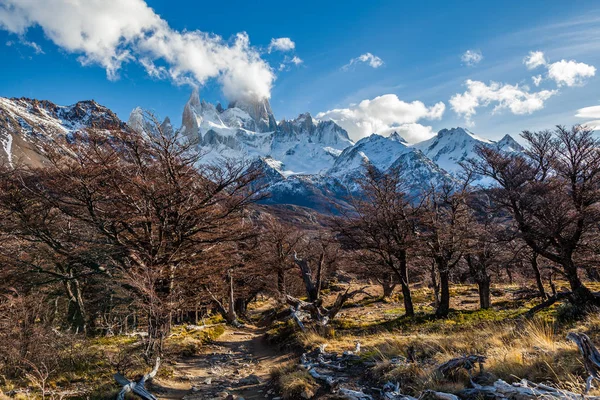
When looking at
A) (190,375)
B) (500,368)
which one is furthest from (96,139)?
(500,368)

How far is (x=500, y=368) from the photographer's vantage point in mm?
5738

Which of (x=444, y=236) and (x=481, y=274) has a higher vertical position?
(x=444, y=236)

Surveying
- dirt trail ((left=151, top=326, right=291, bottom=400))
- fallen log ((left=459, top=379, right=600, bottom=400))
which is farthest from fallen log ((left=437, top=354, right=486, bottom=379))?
dirt trail ((left=151, top=326, right=291, bottom=400))

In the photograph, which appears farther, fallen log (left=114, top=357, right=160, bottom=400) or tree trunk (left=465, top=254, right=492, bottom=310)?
tree trunk (left=465, top=254, right=492, bottom=310)

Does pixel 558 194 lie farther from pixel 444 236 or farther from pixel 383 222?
pixel 383 222

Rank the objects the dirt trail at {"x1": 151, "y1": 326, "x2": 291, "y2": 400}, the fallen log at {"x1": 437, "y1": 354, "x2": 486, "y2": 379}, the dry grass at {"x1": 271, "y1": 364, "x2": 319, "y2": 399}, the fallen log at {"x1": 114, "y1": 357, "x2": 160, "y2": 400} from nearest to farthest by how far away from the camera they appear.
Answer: the fallen log at {"x1": 437, "y1": 354, "x2": 486, "y2": 379}
the dry grass at {"x1": 271, "y1": 364, "x2": 319, "y2": 399}
the fallen log at {"x1": 114, "y1": 357, "x2": 160, "y2": 400}
the dirt trail at {"x1": 151, "y1": 326, "x2": 291, "y2": 400}

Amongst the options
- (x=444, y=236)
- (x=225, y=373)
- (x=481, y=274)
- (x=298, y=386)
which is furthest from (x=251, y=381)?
(x=481, y=274)

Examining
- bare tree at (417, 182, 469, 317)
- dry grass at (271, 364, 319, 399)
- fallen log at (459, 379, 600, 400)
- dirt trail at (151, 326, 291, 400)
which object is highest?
bare tree at (417, 182, 469, 317)

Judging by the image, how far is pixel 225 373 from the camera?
1226cm

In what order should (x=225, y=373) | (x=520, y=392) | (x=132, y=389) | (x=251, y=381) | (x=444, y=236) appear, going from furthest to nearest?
(x=444, y=236) < (x=225, y=373) < (x=251, y=381) < (x=132, y=389) < (x=520, y=392)

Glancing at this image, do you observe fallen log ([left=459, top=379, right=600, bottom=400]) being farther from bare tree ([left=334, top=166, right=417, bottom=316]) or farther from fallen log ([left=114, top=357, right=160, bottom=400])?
bare tree ([left=334, top=166, right=417, bottom=316])

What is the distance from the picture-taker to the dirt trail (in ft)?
31.0

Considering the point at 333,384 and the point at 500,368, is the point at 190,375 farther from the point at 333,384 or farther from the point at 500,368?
the point at 500,368

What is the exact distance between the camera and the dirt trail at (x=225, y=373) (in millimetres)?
9451
